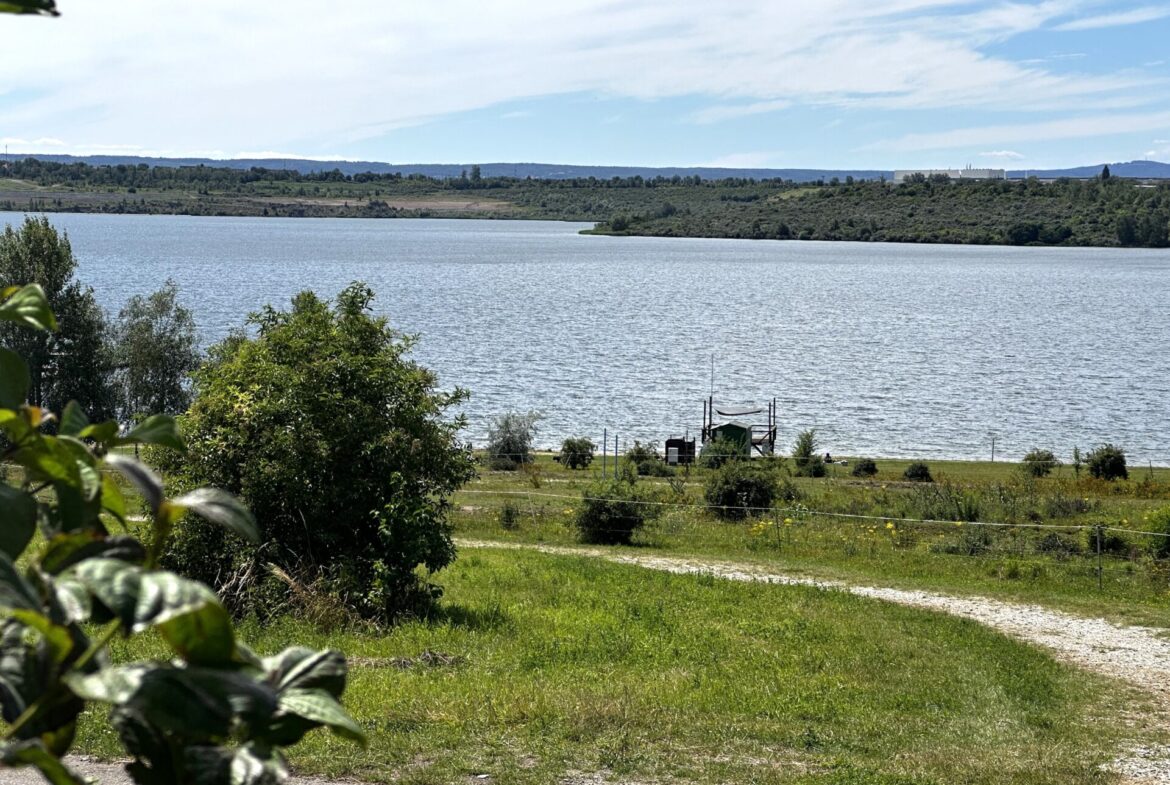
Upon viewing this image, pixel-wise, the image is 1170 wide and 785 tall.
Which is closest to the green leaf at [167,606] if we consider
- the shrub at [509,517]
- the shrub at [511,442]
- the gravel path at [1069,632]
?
the gravel path at [1069,632]

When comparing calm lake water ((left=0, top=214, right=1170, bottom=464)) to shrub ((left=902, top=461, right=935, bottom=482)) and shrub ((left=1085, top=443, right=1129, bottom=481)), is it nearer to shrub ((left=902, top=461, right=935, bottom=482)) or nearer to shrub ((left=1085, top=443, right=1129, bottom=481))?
shrub ((left=1085, top=443, right=1129, bottom=481))

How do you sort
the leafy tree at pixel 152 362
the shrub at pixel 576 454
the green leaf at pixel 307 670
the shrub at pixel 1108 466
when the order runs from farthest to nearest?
the leafy tree at pixel 152 362, the shrub at pixel 576 454, the shrub at pixel 1108 466, the green leaf at pixel 307 670

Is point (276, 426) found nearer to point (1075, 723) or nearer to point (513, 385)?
point (1075, 723)

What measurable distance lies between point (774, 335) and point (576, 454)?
54.7 m

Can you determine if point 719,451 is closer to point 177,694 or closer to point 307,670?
point 307,670

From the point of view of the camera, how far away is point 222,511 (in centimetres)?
108

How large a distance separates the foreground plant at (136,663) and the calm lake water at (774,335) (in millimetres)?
51563

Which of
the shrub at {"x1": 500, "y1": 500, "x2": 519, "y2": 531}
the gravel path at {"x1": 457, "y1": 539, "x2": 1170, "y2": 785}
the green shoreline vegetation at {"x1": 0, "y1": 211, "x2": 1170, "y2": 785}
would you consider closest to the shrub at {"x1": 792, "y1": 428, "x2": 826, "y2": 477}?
the green shoreline vegetation at {"x1": 0, "y1": 211, "x2": 1170, "y2": 785}

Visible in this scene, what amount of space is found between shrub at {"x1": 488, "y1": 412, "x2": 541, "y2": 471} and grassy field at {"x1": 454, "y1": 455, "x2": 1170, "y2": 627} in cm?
469

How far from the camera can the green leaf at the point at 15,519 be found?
1089mm

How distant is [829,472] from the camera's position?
4362cm

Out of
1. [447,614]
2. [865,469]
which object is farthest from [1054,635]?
[865,469]

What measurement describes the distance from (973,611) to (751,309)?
99856 mm

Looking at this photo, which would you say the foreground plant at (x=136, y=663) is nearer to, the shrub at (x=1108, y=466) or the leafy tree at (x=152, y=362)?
the shrub at (x=1108, y=466)
